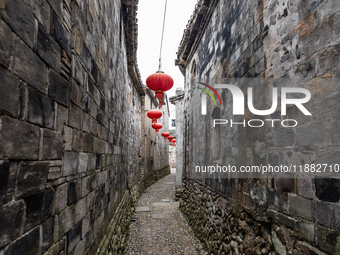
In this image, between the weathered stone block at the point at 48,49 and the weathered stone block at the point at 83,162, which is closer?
the weathered stone block at the point at 48,49

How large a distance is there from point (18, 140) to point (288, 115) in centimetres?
222

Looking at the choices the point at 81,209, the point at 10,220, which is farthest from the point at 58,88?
the point at 81,209

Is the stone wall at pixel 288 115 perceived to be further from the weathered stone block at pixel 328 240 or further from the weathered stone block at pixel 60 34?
the weathered stone block at pixel 60 34

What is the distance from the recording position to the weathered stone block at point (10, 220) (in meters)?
0.91

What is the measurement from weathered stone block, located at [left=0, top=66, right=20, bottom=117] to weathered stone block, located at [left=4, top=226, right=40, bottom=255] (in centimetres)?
59

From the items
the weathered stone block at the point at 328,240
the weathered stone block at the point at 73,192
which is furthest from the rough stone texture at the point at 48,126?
the weathered stone block at the point at 328,240

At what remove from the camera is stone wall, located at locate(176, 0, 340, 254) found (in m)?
1.67

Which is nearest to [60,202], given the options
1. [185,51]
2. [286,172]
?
[286,172]

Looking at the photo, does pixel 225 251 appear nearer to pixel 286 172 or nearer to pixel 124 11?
pixel 286 172

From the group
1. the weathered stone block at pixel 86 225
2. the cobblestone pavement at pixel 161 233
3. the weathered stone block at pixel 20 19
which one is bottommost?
the cobblestone pavement at pixel 161 233

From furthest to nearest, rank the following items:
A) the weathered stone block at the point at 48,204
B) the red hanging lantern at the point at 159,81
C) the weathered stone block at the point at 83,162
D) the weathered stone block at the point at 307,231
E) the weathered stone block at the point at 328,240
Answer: the red hanging lantern at the point at 159,81, the weathered stone block at the point at 83,162, the weathered stone block at the point at 307,231, the weathered stone block at the point at 328,240, the weathered stone block at the point at 48,204

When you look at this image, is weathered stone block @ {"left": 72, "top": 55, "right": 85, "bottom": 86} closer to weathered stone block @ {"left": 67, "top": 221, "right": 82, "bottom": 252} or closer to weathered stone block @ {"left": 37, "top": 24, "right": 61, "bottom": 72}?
weathered stone block @ {"left": 37, "top": 24, "right": 61, "bottom": 72}

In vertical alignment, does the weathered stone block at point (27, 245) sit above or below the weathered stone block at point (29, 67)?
below

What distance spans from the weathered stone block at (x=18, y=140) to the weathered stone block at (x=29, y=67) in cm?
22
